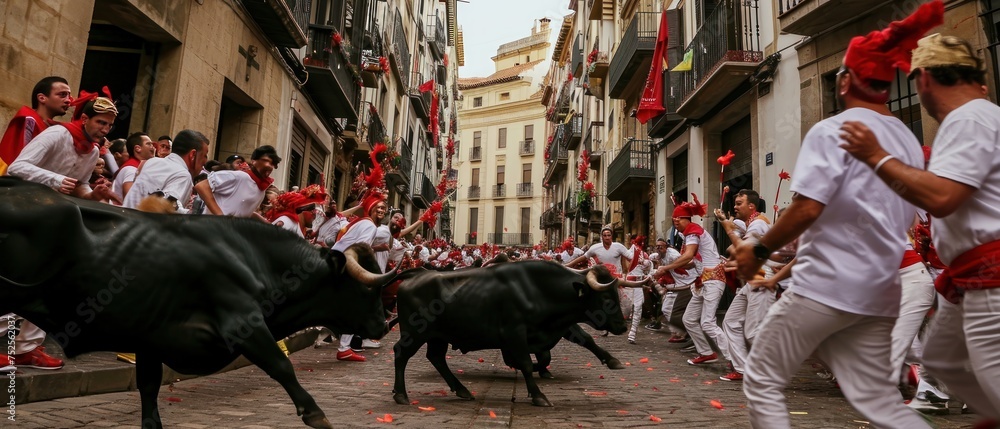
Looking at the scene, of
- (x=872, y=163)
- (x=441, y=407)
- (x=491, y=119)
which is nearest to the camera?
(x=872, y=163)

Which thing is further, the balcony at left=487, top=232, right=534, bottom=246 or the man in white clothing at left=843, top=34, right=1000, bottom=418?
the balcony at left=487, top=232, right=534, bottom=246

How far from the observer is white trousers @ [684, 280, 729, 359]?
730cm

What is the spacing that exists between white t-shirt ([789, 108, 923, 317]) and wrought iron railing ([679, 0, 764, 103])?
1030 centimetres

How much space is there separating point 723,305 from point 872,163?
11.0 meters

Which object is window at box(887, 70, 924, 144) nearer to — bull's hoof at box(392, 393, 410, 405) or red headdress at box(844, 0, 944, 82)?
red headdress at box(844, 0, 944, 82)

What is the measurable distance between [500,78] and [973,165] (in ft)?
201

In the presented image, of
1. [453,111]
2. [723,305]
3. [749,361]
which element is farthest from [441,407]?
[453,111]

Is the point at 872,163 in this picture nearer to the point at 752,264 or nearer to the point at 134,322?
the point at 752,264

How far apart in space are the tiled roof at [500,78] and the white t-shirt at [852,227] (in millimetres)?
59398

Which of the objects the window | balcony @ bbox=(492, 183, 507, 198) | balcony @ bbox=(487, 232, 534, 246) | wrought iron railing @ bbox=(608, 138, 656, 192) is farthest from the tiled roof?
the window

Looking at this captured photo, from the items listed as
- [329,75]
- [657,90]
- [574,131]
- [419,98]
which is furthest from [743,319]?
[574,131]

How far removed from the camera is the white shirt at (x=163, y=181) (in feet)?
14.7

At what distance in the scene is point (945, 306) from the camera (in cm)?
233

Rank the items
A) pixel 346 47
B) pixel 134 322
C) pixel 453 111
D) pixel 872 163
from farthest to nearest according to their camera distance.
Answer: pixel 453 111 < pixel 346 47 < pixel 134 322 < pixel 872 163
